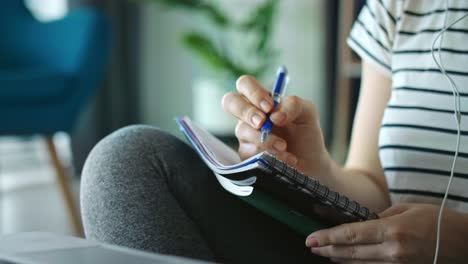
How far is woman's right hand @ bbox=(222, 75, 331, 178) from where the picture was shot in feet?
2.30

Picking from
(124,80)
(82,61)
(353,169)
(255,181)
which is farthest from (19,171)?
(255,181)

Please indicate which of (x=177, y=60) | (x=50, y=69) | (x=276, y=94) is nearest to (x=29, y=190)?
(x=50, y=69)

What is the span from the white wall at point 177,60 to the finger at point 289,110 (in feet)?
10.0

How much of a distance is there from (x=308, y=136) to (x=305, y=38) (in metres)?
3.06

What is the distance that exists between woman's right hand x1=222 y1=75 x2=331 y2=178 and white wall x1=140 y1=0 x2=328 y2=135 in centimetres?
302

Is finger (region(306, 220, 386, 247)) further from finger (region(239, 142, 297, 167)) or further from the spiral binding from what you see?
finger (region(239, 142, 297, 167))

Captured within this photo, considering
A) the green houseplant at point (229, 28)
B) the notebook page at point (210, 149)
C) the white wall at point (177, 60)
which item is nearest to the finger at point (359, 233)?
the notebook page at point (210, 149)

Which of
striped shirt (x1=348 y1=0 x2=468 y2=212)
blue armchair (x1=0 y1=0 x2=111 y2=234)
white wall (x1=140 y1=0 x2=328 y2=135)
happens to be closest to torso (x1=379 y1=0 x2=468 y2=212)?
striped shirt (x1=348 y1=0 x2=468 y2=212)

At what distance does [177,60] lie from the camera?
3.96 m

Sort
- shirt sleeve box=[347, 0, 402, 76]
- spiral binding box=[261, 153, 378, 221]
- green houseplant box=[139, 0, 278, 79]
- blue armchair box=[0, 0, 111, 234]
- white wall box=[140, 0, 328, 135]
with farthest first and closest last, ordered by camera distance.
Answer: white wall box=[140, 0, 328, 135], green houseplant box=[139, 0, 278, 79], blue armchair box=[0, 0, 111, 234], shirt sleeve box=[347, 0, 402, 76], spiral binding box=[261, 153, 378, 221]

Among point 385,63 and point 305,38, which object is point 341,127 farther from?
point 385,63

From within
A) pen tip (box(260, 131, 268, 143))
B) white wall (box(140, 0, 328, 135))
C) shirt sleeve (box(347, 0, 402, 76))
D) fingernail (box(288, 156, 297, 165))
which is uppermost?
shirt sleeve (box(347, 0, 402, 76))

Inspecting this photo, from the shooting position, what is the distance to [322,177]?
2.47 ft

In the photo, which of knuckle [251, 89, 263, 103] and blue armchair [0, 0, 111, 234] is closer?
knuckle [251, 89, 263, 103]
